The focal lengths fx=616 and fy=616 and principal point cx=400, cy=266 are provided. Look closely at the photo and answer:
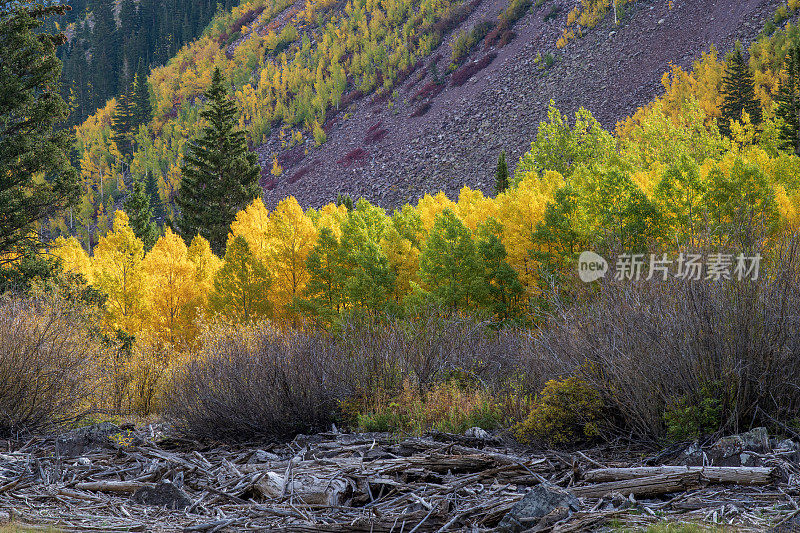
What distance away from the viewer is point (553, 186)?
36094 millimetres

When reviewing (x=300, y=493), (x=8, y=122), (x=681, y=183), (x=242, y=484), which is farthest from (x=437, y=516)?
(x=681, y=183)

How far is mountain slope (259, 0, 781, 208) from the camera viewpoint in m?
78.2

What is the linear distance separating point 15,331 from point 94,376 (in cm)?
206

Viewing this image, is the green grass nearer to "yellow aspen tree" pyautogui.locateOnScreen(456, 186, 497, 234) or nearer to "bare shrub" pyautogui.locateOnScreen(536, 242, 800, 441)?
"bare shrub" pyautogui.locateOnScreen(536, 242, 800, 441)

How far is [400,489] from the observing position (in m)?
6.59

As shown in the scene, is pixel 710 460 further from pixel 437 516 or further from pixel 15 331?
pixel 15 331

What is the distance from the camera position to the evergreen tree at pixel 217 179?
4584 cm

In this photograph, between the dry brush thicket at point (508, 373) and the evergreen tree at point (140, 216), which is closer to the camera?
the dry brush thicket at point (508, 373)

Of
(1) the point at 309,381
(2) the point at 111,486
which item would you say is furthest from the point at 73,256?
(2) the point at 111,486

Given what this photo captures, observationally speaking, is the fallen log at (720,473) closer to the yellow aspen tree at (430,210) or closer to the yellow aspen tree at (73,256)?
the yellow aspen tree at (73,256)

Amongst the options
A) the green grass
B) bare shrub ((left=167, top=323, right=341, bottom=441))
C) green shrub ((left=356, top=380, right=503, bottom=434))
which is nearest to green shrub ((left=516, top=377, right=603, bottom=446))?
green shrub ((left=356, top=380, right=503, bottom=434))

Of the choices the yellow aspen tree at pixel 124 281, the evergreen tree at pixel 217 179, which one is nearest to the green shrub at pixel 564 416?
the yellow aspen tree at pixel 124 281

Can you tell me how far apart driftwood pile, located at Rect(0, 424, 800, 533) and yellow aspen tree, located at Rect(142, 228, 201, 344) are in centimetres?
2422

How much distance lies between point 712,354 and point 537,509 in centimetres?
354
